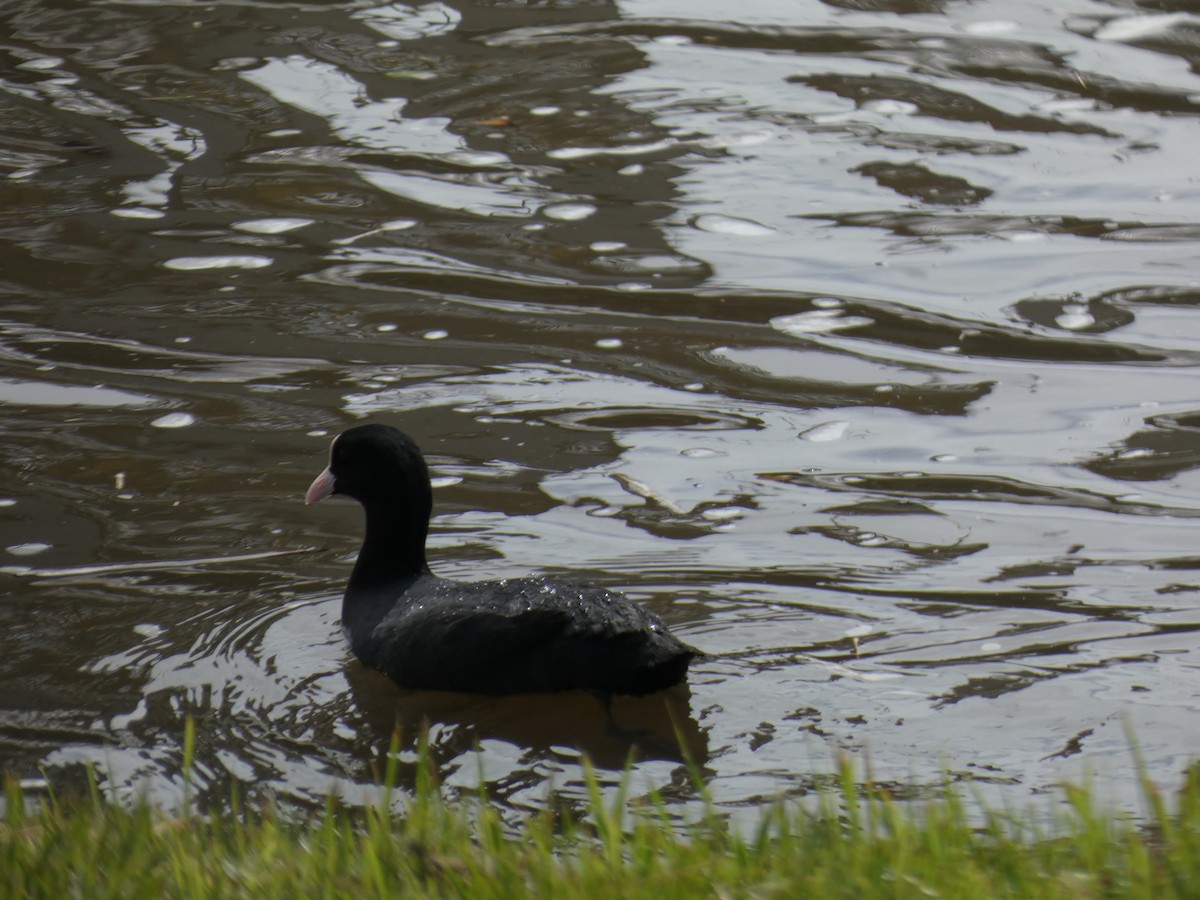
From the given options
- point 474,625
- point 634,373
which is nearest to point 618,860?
point 474,625

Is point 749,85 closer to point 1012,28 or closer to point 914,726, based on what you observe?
point 1012,28

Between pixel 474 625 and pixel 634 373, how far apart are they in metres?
2.98

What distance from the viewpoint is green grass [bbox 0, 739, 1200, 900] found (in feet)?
10.6

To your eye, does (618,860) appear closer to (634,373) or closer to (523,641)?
(523,641)

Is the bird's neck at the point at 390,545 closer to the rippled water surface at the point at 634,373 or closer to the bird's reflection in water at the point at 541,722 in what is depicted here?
the rippled water surface at the point at 634,373

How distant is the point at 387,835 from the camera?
3.56 meters

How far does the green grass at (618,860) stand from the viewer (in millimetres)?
3240

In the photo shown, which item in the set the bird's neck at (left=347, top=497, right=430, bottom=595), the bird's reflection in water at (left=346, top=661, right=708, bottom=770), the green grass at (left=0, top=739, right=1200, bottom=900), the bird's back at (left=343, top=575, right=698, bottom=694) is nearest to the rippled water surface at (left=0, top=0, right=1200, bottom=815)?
the bird's reflection in water at (left=346, top=661, right=708, bottom=770)

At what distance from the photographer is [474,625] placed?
5.76 m

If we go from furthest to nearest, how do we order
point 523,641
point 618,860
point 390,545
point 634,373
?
point 634,373
point 390,545
point 523,641
point 618,860

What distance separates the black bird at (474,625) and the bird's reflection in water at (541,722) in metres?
0.07

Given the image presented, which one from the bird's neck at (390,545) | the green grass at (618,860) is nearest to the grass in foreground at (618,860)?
the green grass at (618,860)

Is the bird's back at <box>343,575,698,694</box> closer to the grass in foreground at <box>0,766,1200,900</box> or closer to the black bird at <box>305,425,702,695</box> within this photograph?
the black bird at <box>305,425,702,695</box>

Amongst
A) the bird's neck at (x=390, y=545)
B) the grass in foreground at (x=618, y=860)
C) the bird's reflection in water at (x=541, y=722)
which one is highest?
the grass in foreground at (x=618, y=860)
